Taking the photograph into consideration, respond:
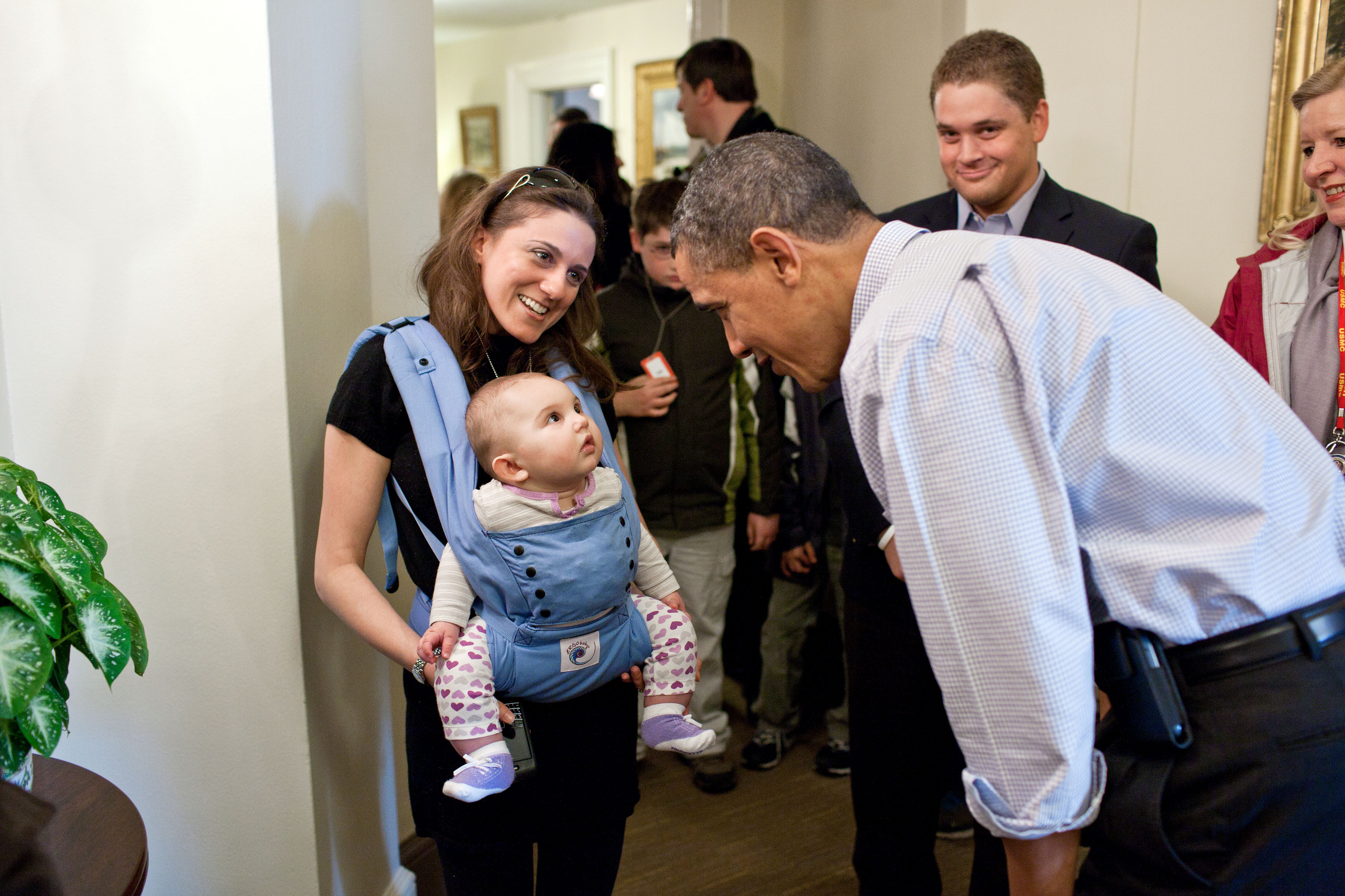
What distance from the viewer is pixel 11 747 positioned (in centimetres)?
111

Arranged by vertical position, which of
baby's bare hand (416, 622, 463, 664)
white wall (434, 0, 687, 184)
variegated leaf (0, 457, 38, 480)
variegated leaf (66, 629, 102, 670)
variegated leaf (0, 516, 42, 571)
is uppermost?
white wall (434, 0, 687, 184)

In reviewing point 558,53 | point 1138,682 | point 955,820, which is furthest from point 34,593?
point 558,53

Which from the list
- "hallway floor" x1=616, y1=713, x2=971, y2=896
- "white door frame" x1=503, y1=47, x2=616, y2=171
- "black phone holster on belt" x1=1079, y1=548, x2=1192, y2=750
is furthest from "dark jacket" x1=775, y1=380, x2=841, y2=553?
"white door frame" x1=503, y1=47, x2=616, y2=171

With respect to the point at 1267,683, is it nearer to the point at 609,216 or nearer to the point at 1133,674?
the point at 1133,674

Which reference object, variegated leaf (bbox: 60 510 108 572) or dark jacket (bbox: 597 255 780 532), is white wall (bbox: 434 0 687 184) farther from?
variegated leaf (bbox: 60 510 108 572)

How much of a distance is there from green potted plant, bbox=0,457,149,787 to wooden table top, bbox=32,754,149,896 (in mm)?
90

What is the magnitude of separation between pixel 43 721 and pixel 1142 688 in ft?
4.04

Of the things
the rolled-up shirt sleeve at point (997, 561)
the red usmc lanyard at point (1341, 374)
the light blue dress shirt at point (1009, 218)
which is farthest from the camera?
the light blue dress shirt at point (1009, 218)

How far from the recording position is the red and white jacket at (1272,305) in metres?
1.89

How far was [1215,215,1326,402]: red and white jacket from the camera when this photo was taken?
1.89 meters

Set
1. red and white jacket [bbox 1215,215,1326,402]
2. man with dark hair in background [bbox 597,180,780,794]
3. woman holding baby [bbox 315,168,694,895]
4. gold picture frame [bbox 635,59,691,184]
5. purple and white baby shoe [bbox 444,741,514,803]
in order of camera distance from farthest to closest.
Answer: gold picture frame [bbox 635,59,691,184] → man with dark hair in background [bbox 597,180,780,794] → red and white jacket [bbox 1215,215,1326,402] → woman holding baby [bbox 315,168,694,895] → purple and white baby shoe [bbox 444,741,514,803]

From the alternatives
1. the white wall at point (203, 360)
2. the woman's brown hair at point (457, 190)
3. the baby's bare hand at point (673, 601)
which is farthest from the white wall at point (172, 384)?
the woman's brown hair at point (457, 190)

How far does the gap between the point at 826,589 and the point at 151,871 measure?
2.31m

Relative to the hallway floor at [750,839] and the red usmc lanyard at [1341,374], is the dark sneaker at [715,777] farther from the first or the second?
the red usmc lanyard at [1341,374]
